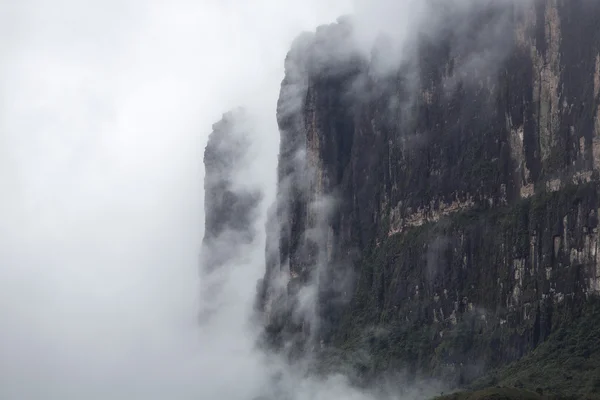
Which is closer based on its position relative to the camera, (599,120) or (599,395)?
(599,395)

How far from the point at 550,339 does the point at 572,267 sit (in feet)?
29.1

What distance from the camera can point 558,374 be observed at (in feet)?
627

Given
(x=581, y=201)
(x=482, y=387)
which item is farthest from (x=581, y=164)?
(x=482, y=387)

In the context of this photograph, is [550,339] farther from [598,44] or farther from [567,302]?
[598,44]

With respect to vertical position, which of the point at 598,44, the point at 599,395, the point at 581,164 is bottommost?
the point at 599,395

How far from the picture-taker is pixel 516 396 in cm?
18188

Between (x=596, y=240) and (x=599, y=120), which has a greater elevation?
(x=599, y=120)

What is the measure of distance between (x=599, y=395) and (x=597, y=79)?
131ft

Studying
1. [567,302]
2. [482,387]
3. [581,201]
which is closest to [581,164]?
[581,201]

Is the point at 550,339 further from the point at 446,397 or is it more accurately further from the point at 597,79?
the point at 597,79

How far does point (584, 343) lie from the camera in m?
193

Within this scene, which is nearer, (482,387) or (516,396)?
(516,396)

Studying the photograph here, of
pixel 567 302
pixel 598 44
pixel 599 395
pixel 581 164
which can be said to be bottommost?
pixel 599 395

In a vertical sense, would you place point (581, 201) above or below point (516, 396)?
above
